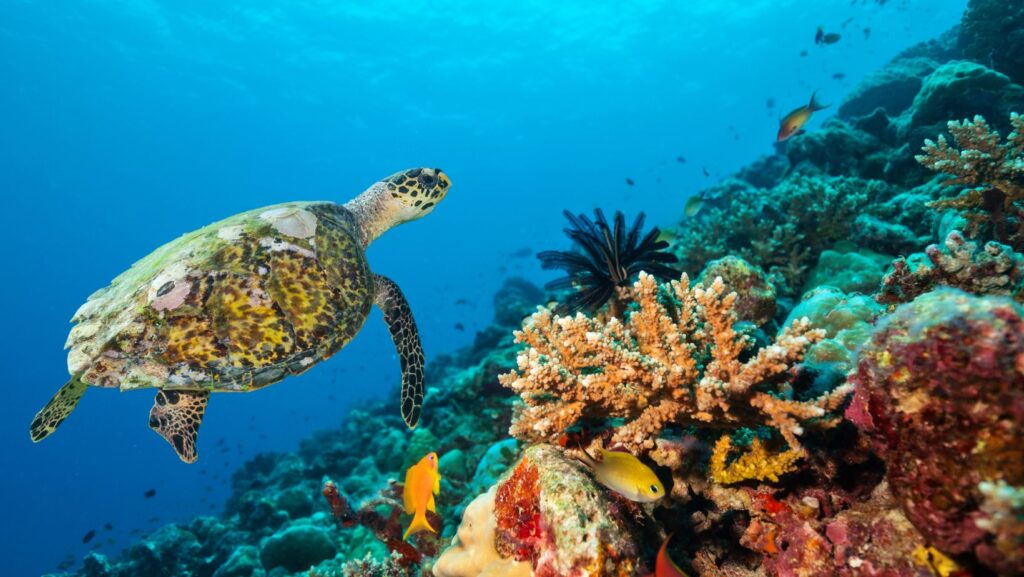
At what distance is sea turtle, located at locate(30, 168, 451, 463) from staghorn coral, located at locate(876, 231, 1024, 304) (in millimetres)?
4020

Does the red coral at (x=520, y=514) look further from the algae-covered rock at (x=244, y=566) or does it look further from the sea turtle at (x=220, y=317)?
the algae-covered rock at (x=244, y=566)

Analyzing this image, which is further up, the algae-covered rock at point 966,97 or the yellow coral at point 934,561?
the algae-covered rock at point 966,97

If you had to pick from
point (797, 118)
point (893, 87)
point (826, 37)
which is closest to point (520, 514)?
point (797, 118)

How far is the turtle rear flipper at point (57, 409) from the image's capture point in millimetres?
3396

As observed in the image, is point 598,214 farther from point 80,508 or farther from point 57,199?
point 57,199

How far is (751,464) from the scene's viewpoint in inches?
80.7

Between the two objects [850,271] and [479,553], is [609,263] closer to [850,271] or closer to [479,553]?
[479,553]

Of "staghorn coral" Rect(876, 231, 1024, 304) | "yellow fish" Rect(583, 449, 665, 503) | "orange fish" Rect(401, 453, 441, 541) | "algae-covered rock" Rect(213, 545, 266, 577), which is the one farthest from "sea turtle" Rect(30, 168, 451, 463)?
"algae-covered rock" Rect(213, 545, 266, 577)

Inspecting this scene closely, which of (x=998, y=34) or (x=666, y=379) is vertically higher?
(x=998, y=34)

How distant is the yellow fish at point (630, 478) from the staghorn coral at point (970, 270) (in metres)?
2.13

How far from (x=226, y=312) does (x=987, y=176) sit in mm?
6431

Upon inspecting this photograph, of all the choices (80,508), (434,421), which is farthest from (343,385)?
(434,421)

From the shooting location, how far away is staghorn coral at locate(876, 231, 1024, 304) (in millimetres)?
2316

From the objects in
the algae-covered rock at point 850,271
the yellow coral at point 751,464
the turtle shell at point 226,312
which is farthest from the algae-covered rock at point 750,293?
the turtle shell at point 226,312
